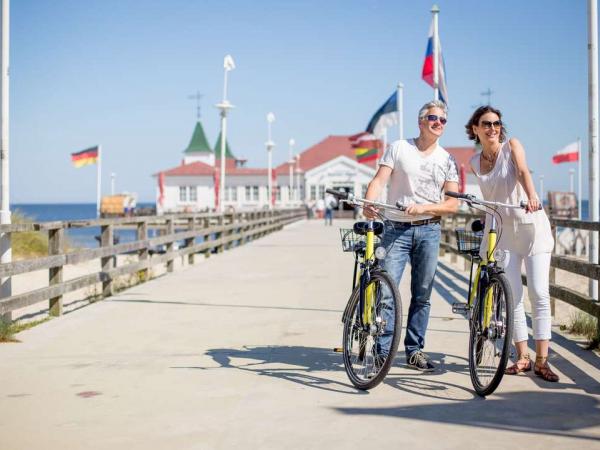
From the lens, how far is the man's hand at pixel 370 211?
5.81 metres

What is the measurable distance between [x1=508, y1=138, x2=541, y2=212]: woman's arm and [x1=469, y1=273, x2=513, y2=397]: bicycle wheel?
0.54 m

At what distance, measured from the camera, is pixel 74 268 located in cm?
1972

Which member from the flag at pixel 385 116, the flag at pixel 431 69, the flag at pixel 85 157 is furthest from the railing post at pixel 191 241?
the flag at pixel 85 157

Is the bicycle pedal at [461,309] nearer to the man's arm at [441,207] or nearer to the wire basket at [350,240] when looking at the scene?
the man's arm at [441,207]

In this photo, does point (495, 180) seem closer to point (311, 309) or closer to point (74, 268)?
point (311, 309)

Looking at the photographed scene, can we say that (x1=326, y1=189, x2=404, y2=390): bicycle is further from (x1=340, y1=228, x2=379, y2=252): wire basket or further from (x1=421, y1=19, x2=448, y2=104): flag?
(x1=421, y1=19, x2=448, y2=104): flag

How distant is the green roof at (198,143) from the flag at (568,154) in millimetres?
78288

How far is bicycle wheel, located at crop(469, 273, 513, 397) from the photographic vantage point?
520cm

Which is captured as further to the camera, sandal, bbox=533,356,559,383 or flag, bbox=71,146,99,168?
flag, bbox=71,146,99,168

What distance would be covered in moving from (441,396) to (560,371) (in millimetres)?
1295

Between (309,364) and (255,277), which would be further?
(255,277)

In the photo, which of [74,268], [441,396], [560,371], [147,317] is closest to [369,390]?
[441,396]

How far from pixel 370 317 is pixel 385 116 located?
88.5 feet

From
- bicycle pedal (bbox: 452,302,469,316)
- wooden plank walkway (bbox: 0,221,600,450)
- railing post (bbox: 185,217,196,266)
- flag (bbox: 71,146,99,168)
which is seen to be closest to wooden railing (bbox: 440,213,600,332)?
wooden plank walkway (bbox: 0,221,600,450)
